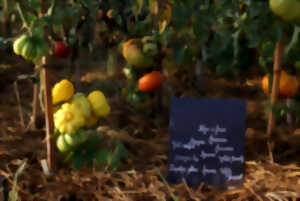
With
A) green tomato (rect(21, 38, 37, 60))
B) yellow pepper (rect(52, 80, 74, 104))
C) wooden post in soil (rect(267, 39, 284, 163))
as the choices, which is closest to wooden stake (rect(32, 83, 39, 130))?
yellow pepper (rect(52, 80, 74, 104))

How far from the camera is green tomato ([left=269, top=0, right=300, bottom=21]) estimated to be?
0.92m

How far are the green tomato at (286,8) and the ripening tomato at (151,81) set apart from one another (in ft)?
1.70

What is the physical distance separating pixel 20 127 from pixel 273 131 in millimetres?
1000

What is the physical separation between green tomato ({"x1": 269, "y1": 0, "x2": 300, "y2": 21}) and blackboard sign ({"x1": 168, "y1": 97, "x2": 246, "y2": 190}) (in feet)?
0.93

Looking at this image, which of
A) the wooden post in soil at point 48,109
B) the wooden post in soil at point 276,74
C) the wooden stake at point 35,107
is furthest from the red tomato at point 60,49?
the wooden post in soil at point 276,74

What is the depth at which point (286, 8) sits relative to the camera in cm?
92

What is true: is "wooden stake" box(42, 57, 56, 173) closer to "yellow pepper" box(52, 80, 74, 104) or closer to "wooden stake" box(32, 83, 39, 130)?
"yellow pepper" box(52, 80, 74, 104)

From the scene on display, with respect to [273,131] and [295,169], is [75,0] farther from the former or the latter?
[295,169]

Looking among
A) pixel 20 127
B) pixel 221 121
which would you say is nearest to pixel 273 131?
pixel 221 121

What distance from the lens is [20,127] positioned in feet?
4.75

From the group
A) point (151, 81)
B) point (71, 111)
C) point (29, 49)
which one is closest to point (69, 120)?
point (71, 111)

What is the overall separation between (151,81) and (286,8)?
0.57 meters

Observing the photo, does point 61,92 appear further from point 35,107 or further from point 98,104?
point 35,107

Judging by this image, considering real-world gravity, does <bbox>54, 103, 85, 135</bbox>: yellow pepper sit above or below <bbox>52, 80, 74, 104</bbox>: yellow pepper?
below
